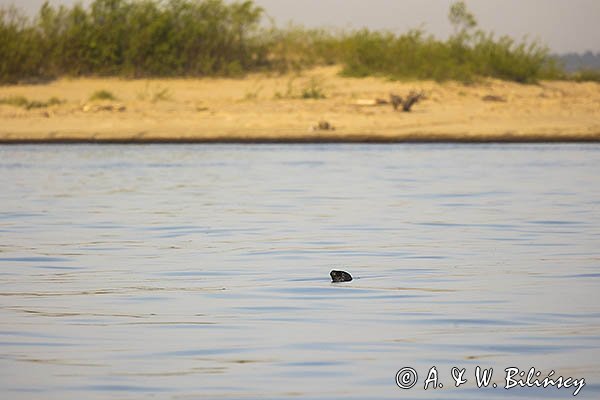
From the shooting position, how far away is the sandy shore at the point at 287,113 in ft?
79.5

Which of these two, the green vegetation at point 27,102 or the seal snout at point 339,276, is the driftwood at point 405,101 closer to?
the green vegetation at point 27,102

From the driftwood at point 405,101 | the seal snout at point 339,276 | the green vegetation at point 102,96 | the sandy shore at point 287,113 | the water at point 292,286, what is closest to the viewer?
the water at point 292,286

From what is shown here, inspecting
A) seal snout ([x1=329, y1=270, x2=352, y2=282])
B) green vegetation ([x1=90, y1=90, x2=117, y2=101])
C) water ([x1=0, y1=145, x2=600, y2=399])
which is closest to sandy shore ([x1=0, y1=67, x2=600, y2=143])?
green vegetation ([x1=90, y1=90, x2=117, y2=101])

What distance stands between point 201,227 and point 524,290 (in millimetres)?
4353

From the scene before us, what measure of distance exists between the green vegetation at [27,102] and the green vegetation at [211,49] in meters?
2.17

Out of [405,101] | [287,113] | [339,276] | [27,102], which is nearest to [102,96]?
[27,102]

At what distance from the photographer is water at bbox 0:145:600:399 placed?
542 cm

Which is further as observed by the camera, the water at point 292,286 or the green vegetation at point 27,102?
the green vegetation at point 27,102

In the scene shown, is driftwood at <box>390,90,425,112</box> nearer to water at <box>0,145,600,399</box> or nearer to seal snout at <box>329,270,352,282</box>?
water at <box>0,145,600,399</box>

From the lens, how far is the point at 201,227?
1141 cm

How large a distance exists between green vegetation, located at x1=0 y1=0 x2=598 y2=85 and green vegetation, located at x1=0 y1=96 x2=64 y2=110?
2.17 meters

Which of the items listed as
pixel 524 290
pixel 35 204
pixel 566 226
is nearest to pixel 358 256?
pixel 524 290

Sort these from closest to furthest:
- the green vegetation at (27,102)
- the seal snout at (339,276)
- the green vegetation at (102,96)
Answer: the seal snout at (339,276)
the green vegetation at (27,102)
the green vegetation at (102,96)

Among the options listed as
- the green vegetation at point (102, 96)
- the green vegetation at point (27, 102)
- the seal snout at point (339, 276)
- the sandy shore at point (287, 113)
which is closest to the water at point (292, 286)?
the seal snout at point (339, 276)
